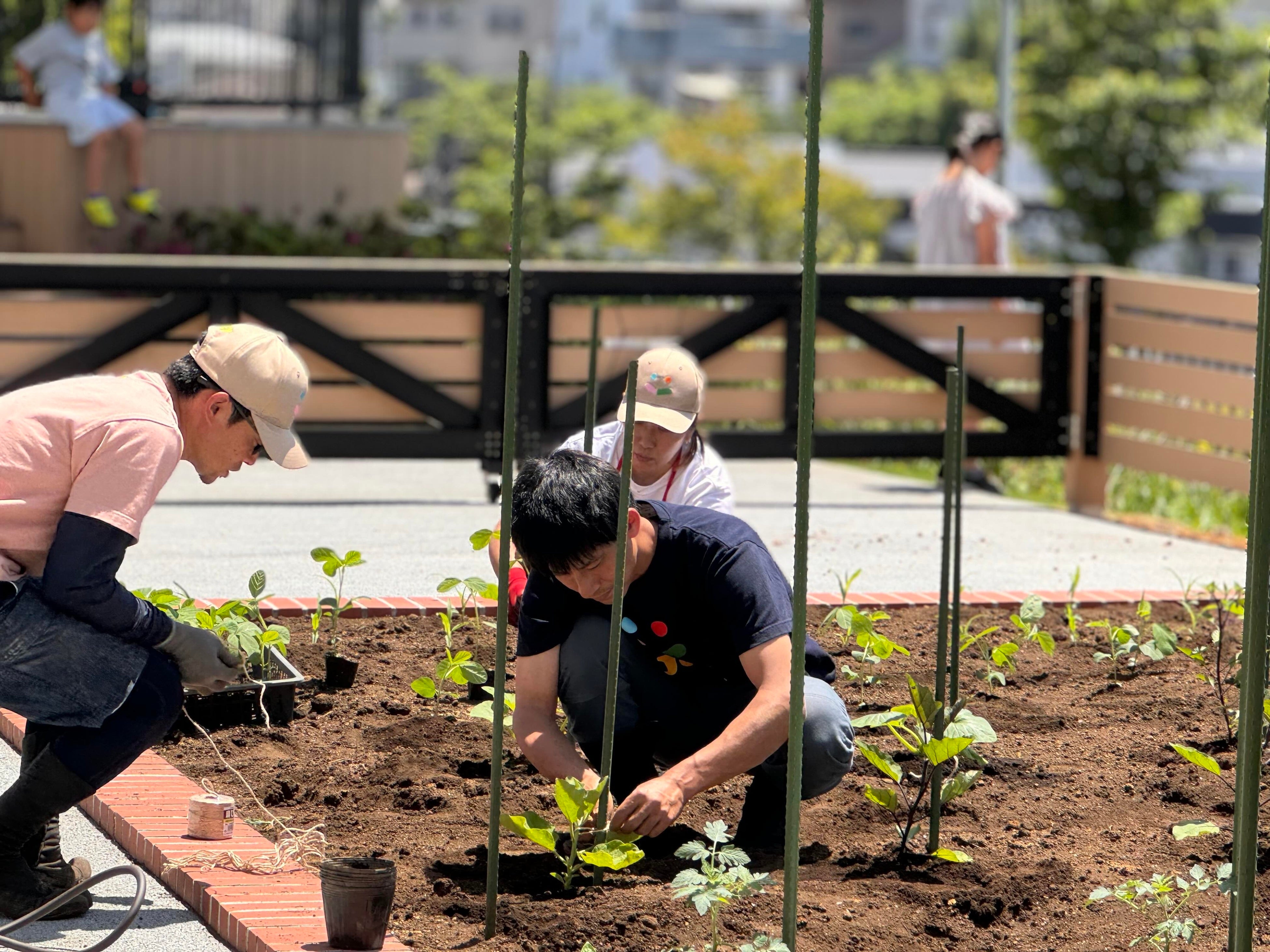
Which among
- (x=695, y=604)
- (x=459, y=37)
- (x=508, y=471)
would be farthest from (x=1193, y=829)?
(x=459, y=37)

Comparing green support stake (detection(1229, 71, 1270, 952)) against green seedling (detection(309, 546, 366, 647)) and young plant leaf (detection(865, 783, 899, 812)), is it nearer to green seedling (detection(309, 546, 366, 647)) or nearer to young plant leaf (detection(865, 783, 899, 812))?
young plant leaf (detection(865, 783, 899, 812))

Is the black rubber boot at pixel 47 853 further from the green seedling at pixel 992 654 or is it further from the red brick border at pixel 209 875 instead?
the green seedling at pixel 992 654

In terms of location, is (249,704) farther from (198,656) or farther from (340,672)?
(198,656)

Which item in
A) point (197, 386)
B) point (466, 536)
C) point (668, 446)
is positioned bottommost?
point (466, 536)

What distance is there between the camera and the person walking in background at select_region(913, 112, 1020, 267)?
32.8ft

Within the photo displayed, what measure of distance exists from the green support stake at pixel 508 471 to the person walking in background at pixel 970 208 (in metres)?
7.15

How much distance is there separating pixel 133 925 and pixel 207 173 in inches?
411

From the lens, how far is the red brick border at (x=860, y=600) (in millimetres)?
5676

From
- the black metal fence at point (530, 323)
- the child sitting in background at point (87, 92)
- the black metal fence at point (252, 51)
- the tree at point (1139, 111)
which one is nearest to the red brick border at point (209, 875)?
the black metal fence at point (530, 323)

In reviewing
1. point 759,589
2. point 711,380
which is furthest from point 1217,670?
point 711,380

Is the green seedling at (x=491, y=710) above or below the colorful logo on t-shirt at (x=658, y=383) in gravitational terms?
below

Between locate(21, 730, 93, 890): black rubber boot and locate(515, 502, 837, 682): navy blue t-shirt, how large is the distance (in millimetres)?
968

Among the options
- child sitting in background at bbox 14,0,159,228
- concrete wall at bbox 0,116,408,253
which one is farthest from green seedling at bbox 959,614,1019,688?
concrete wall at bbox 0,116,408,253

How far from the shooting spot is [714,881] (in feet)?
9.95
